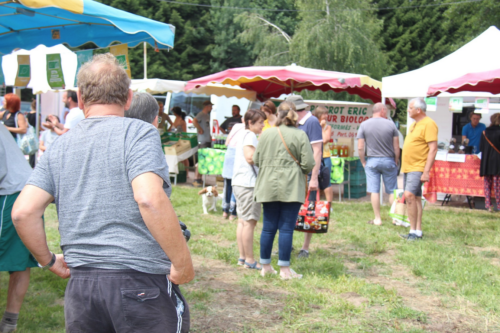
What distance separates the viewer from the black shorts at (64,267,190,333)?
1735 millimetres

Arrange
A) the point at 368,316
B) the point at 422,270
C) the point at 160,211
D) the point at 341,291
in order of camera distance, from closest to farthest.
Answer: the point at 160,211 < the point at 368,316 < the point at 341,291 < the point at 422,270

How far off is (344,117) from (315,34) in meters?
12.2

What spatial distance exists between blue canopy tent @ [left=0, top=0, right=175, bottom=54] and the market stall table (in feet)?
21.1

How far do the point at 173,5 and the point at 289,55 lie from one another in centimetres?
948

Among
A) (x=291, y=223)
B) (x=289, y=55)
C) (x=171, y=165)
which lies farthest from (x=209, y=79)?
(x=289, y=55)

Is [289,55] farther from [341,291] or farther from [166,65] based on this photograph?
[341,291]

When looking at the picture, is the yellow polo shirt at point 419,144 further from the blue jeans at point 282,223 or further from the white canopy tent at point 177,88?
the white canopy tent at point 177,88

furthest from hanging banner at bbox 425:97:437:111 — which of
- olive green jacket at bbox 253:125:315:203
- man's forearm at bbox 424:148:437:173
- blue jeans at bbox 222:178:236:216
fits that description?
olive green jacket at bbox 253:125:315:203

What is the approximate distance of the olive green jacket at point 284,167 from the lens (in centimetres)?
440

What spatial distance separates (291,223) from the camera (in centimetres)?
454

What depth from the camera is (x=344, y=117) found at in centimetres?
1133

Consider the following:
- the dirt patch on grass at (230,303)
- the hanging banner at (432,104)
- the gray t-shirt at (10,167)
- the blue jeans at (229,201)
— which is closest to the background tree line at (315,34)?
the hanging banner at (432,104)

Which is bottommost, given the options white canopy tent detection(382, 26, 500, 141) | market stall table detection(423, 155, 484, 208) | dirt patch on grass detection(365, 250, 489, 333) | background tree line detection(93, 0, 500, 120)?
dirt patch on grass detection(365, 250, 489, 333)

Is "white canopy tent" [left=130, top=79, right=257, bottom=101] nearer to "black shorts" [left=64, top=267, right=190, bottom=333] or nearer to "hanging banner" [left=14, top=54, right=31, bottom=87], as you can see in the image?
"hanging banner" [left=14, top=54, right=31, bottom=87]
